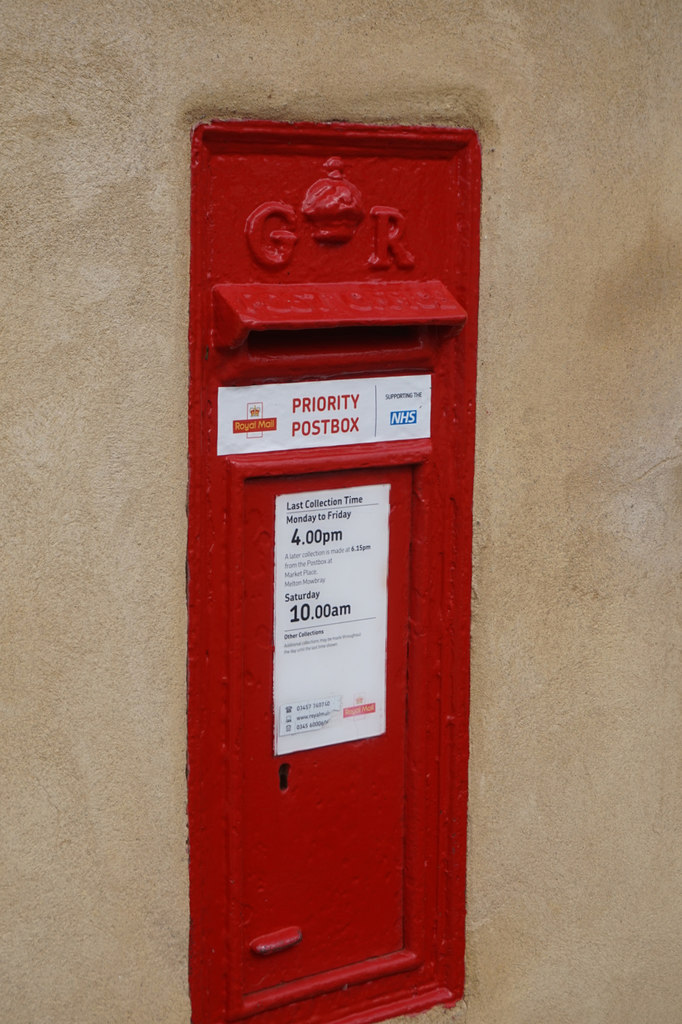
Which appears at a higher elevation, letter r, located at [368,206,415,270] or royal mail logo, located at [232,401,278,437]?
letter r, located at [368,206,415,270]

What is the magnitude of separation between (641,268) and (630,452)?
1.43 feet

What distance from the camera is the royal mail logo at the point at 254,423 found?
264 centimetres

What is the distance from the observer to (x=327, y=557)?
2781 millimetres

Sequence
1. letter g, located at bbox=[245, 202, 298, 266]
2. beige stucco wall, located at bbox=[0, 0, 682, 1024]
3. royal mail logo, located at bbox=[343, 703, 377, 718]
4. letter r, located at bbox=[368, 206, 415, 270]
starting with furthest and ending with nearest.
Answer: royal mail logo, located at bbox=[343, 703, 377, 718] → letter r, located at bbox=[368, 206, 415, 270] → letter g, located at bbox=[245, 202, 298, 266] → beige stucco wall, located at bbox=[0, 0, 682, 1024]

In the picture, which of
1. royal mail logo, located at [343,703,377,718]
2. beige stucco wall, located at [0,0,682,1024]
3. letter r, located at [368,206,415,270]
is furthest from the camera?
royal mail logo, located at [343,703,377,718]

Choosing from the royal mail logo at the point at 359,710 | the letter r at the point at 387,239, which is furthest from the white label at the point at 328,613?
the letter r at the point at 387,239

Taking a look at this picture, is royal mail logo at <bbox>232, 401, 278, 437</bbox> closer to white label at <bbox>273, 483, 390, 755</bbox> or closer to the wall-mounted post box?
the wall-mounted post box

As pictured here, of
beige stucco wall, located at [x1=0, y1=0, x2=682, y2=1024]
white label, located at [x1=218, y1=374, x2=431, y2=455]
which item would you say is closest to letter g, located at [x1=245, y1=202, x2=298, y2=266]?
beige stucco wall, located at [x1=0, y1=0, x2=682, y2=1024]

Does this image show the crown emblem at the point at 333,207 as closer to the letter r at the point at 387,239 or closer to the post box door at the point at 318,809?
the letter r at the point at 387,239

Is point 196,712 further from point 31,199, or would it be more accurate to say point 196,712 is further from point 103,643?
point 31,199

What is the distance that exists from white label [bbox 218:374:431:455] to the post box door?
0.28 ft

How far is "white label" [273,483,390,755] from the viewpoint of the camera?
9.03 ft

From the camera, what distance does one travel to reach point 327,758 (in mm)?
2871

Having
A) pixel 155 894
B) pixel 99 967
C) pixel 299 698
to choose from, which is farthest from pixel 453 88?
pixel 99 967
